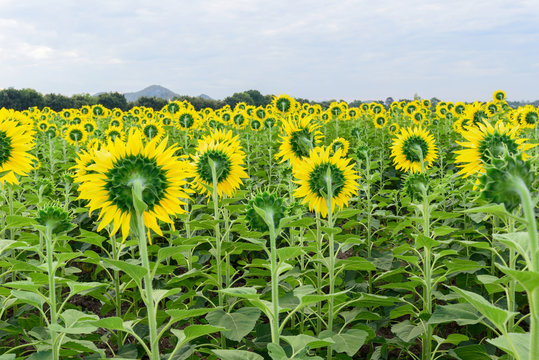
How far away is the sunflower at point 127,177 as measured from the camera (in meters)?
1.87

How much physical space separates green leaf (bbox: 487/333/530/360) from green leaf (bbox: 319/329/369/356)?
1.11 m

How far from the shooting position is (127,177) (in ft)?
6.17

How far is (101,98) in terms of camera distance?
1419 inches

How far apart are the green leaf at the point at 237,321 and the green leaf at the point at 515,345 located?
1265 millimetres

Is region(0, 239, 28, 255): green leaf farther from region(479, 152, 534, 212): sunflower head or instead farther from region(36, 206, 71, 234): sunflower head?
region(479, 152, 534, 212): sunflower head

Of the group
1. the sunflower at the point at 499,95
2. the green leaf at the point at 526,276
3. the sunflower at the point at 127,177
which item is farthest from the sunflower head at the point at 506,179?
the sunflower at the point at 499,95

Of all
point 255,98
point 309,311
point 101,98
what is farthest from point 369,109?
point 101,98

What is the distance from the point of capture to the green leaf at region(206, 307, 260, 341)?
2305 mm

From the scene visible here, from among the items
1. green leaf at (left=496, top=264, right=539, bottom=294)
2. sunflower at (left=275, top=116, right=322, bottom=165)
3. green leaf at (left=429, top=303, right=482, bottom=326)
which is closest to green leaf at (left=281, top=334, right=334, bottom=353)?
green leaf at (left=429, top=303, right=482, bottom=326)

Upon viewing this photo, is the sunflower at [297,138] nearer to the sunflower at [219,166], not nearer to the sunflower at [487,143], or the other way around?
the sunflower at [219,166]

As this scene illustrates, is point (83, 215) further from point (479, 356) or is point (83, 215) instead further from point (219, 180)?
point (479, 356)

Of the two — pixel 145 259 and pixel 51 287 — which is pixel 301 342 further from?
pixel 51 287

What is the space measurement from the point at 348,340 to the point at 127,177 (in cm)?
158

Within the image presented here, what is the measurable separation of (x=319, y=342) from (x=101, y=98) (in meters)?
37.6
